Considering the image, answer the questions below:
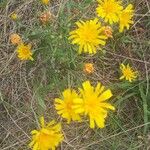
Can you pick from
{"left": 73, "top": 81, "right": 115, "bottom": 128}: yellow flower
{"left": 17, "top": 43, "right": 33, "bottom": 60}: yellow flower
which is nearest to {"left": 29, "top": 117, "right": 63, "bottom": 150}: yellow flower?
{"left": 73, "top": 81, "right": 115, "bottom": 128}: yellow flower

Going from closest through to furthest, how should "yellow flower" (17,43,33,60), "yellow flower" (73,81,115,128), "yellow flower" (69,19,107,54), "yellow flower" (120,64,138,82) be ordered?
"yellow flower" (73,81,115,128)
"yellow flower" (69,19,107,54)
"yellow flower" (17,43,33,60)
"yellow flower" (120,64,138,82)

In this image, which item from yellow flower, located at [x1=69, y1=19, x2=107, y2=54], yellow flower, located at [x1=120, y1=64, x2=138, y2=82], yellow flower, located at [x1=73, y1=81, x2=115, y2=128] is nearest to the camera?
yellow flower, located at [x1=73, y1=81, x2=115, y2=128]

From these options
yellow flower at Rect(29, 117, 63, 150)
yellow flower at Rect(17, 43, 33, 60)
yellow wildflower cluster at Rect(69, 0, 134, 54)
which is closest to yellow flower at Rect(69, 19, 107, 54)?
yellow wildflower cluster at Rect(69, 0, 134, 54)

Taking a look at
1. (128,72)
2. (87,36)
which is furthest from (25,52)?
(128,72)

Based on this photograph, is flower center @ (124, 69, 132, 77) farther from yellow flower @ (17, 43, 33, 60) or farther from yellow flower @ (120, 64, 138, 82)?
yellow flower @ (17, 43, 33, 60)

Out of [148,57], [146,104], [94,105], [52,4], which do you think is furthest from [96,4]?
[94,105]

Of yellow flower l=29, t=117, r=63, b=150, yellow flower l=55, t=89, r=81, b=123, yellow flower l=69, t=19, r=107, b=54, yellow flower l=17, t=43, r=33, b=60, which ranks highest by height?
yellow flower l=69, t=19, r=107, b=54

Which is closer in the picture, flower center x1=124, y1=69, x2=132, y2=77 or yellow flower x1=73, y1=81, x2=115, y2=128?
yellow flower x1=73, y1=81, x2=115, y2=128

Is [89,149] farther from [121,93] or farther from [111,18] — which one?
[111,18]

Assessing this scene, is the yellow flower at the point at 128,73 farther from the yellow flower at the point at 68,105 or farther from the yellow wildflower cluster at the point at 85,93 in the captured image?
the yellow flower at the point at 68,105

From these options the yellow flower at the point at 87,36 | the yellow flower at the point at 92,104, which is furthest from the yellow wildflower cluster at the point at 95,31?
the yellow flower at the point at 92,104

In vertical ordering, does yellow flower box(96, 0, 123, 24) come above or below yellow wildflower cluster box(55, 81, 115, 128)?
above
